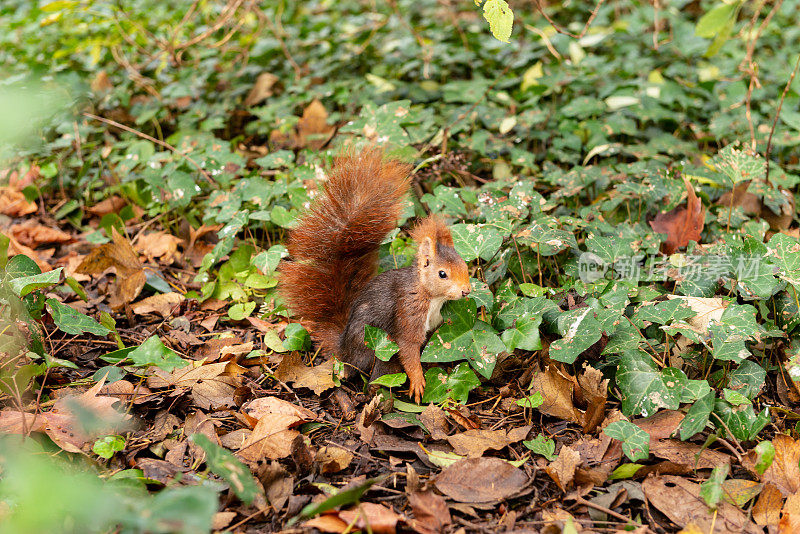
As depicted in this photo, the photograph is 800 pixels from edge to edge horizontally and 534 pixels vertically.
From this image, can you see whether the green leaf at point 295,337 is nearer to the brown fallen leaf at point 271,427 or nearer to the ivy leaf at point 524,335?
the brown fallen leaf at point 271,427

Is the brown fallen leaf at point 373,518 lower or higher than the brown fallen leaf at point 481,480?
higher

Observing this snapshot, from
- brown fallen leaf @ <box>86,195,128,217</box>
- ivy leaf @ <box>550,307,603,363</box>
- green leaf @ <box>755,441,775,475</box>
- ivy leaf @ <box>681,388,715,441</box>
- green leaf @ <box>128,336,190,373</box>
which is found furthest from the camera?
brown fallen leaf @ <box>86,195,128,217</box>

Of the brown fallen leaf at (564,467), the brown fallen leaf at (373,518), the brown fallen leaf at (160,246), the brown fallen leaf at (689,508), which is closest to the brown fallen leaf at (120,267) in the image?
the brown fallen leaf at (160,246)

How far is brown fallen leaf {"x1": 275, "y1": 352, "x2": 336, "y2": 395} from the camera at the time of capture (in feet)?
7.14

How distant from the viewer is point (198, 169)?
10.2ft

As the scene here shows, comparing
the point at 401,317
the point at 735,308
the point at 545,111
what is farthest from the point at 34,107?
the point at 545,111

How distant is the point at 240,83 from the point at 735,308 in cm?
355

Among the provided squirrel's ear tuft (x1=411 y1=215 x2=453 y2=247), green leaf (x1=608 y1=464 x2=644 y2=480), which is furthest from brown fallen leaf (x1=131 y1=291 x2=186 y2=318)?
green leaf (x1=608 y1=464 x2=644 y2=480)

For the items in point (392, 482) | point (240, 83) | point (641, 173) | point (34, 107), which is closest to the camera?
point (34, 107)

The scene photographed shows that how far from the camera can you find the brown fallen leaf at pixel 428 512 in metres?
1.58

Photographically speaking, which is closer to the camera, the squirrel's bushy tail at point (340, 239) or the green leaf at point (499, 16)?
the green leaf at point (499, 16)

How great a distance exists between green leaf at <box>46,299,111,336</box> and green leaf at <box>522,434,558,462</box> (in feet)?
4.84

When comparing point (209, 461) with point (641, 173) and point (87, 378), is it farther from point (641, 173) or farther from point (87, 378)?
point (641, 173)

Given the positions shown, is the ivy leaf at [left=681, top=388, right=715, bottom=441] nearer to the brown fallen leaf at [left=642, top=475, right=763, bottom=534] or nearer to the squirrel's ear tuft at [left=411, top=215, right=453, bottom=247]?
the brown fallen leaf at [left=642, top=475, right=763, bottom=534]
